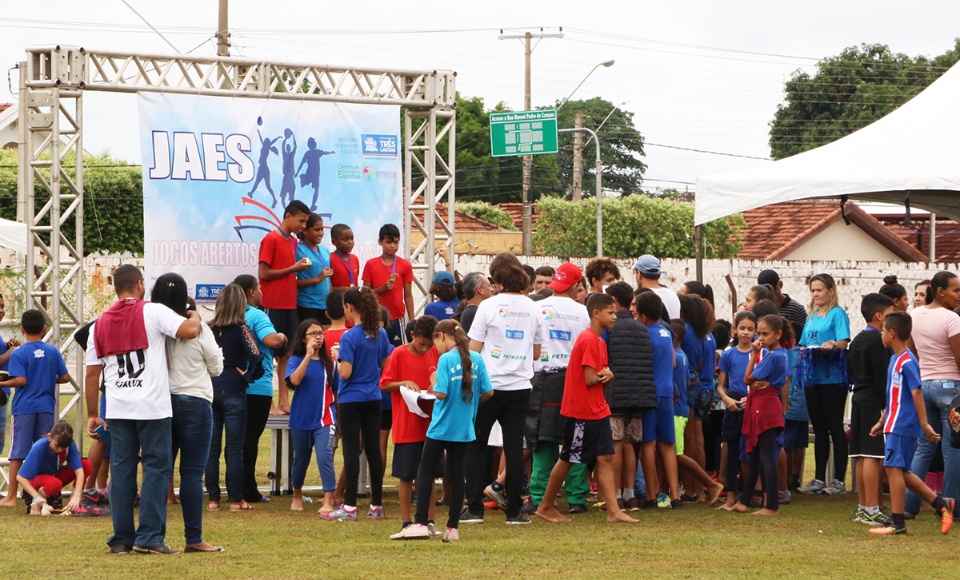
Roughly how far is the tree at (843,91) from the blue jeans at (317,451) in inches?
2004

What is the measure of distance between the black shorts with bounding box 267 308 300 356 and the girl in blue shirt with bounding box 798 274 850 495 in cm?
430

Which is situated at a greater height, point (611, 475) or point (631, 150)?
point (631, 150)

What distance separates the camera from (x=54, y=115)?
36.0ft

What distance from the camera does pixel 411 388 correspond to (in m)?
8.73

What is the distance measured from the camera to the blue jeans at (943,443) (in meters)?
9.16

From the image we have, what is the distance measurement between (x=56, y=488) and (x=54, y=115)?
3068 millimetres

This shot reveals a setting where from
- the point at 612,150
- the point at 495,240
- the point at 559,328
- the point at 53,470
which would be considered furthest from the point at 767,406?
the point at 612,150

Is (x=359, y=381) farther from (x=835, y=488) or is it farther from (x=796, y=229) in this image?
(x=796, y=229)

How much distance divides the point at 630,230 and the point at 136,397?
31.8 m

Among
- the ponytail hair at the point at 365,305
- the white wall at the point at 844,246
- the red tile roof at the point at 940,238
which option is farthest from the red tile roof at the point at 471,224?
the ponytail hair at the point at 365,305

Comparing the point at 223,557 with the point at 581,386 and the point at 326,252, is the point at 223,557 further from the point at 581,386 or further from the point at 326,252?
the point at 326,252

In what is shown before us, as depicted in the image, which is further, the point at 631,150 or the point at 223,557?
the point at 631,150

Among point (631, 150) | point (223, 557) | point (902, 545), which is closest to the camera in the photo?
point (223, 557)

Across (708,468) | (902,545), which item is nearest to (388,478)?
(708,468)
